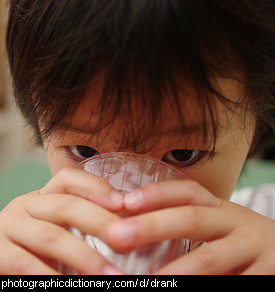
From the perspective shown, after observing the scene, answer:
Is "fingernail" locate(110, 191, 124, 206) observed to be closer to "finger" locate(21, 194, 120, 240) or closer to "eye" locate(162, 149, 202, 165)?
"finger" locate(21, 194, 120, 240)

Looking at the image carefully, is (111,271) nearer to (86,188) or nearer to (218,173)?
(86,188)

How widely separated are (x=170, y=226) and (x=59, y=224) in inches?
4.6

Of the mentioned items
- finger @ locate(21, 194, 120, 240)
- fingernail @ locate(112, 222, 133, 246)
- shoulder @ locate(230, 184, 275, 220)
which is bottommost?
shoulder @ locate(230, 184, 275, 220)

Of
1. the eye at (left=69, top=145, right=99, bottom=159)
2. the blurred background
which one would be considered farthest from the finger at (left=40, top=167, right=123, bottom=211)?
the blurred background

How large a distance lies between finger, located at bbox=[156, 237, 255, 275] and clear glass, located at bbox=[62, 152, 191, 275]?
2 cm

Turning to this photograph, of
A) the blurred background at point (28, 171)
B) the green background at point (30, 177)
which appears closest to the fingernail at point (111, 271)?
the blurred background at point (28, 171)

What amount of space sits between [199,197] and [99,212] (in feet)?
0.33

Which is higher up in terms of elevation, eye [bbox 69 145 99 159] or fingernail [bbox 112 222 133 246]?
eye [bbox 69 145 99 159]

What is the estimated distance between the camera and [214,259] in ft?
1.03

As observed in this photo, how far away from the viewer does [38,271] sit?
13.1 inches

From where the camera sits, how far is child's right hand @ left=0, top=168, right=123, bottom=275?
0.31 meters

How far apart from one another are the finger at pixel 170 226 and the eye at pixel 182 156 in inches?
4.5

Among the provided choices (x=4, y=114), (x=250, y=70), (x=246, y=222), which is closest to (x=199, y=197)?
(x=246, y=222)

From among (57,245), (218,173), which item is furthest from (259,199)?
(57,245)
